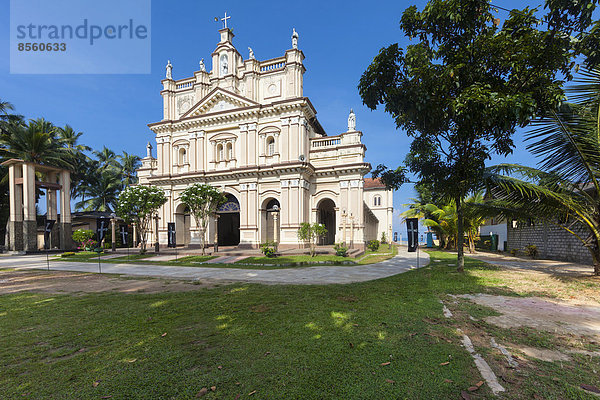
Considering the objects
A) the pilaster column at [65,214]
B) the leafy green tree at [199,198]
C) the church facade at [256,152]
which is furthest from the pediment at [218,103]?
the pilaster column at [65,214]

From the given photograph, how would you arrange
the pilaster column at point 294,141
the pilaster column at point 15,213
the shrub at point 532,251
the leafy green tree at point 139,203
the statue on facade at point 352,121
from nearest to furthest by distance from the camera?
1. the shrub at point 532,251
2. the leafy green tree at point 139,203
3. the pilaster column at point 294,141
4. the pilaster column at point 15,213
5. the statue on facade at point 352,121

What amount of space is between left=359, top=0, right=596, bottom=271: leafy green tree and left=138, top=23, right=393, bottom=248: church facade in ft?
41.9

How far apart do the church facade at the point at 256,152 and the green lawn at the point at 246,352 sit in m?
16.8

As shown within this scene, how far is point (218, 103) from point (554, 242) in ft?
95.2

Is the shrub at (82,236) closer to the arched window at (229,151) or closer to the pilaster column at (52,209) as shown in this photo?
the pilaster column at (52,209)

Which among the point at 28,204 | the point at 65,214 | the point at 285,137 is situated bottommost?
the point at 65,214

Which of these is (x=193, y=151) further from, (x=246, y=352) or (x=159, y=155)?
(x=246, y=352)

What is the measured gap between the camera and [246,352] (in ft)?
12.0

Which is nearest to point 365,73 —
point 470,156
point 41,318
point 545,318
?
point 470,156

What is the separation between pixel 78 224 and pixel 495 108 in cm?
4035

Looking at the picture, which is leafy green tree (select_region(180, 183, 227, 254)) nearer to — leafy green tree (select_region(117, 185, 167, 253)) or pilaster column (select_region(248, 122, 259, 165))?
leafy green tree (select_region(117, 185, 167, 253))

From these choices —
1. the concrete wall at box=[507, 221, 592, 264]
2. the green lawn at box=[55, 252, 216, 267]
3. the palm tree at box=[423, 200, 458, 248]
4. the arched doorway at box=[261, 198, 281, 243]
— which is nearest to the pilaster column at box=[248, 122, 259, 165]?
the arched doorway at box=[261, 198, 281, 243]

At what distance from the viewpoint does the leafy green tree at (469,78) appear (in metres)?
7.59

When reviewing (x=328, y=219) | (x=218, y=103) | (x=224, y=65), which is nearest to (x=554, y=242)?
(x=328, y=219)
